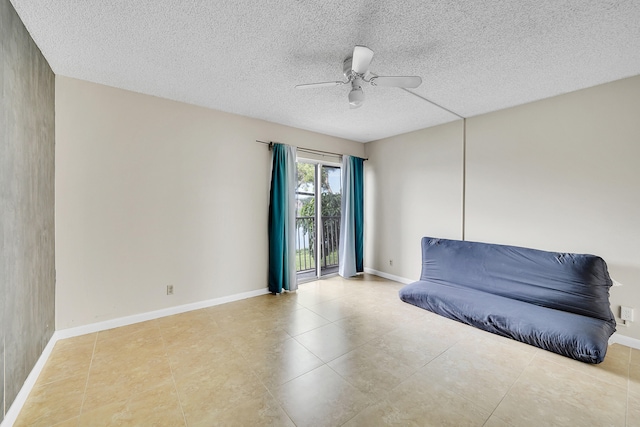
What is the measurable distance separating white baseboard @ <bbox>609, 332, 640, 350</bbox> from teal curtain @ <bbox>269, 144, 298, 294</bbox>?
369cm

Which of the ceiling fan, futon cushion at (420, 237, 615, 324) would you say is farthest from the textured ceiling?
futon cushion at (420, 237, 615, 324)

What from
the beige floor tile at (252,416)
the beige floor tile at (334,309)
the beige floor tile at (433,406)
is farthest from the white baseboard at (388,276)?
the beige floor tile at (252,416)

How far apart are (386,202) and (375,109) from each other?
6.35 feet

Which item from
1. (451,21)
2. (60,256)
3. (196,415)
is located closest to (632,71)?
(451,21)

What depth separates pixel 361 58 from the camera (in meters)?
1.81

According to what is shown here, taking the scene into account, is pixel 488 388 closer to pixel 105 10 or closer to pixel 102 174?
A: pixel 105 10

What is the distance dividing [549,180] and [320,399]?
3.38 metres

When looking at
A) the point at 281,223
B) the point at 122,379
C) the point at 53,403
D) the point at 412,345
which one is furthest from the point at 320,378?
the point at 281,223

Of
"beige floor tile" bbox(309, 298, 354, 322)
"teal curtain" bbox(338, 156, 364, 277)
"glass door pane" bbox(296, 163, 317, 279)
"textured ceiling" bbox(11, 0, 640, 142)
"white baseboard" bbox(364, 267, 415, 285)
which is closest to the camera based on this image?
"textured ceiling" bbox(11, 0, 640, 142)

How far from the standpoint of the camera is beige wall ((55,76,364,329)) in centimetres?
260

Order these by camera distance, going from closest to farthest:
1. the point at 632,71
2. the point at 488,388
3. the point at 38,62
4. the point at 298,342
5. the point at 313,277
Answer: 1. the point at 488,388
2. the point at 38,62
3. the point at 632,71
4. the point at 298,342
5. the point at 313,277

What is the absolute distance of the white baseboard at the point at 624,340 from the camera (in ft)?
8.05

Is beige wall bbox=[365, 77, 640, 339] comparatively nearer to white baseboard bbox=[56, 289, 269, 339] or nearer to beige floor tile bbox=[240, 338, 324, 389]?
beige floor tile bbox=[240, 338, 324, 389]

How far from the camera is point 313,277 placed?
4.77 metres
